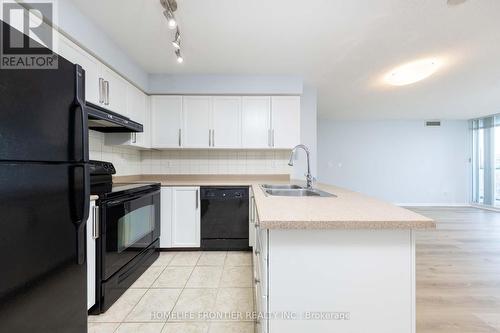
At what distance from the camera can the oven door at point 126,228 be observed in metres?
1.76

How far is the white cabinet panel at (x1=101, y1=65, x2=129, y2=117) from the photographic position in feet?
7.34

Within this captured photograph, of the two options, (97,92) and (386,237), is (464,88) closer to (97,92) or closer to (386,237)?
(386,237)

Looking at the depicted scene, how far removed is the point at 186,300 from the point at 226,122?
2.17 meters

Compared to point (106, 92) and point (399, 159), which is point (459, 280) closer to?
point (106, 92)

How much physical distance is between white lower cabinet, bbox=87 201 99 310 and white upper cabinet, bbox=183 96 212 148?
167cm

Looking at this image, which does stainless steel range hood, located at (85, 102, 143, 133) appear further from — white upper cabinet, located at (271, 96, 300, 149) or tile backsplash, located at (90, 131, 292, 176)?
white upper cabinet, located at (271, 96, 300, 149)

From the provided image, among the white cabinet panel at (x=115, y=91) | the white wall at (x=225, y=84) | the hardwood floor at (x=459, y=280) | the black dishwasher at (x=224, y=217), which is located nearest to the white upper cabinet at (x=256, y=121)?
the white wall at (x=225, y=84)

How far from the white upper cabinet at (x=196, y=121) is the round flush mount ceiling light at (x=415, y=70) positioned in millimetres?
2516

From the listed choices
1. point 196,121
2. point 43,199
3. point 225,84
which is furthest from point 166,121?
point 43,199

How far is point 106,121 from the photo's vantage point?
6.53 ft

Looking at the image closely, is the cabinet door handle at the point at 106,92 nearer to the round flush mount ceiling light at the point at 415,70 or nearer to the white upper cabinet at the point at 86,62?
the white upper cabinet at the point at 86,62

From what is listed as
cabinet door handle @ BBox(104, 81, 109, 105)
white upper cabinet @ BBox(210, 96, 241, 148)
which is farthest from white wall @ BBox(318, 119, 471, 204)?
cabinet door handle @ BBox(104, 81, 109, 105)

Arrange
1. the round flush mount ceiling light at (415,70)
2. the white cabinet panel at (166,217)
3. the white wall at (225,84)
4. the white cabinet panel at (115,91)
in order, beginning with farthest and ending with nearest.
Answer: the white wall at (225,84) → the white cabinet panel at (166,217) → the round flush mount ceiling light at (415,70) → the white cabinet panel at (115,91)

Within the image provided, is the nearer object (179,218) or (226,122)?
(179,218)
